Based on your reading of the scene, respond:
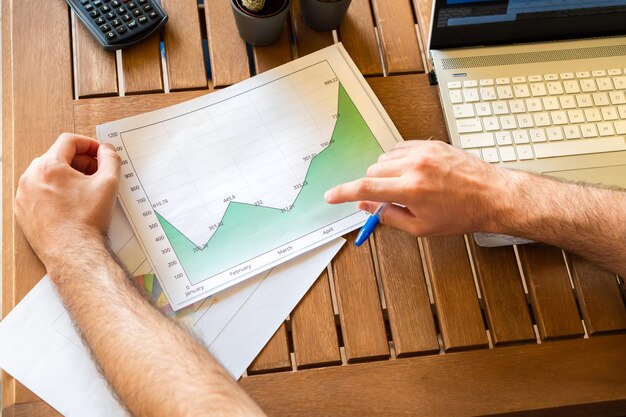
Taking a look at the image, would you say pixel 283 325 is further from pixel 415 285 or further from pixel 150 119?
pixel 150 119

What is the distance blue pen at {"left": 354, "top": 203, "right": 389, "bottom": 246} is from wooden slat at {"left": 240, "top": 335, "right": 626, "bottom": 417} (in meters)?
0.16

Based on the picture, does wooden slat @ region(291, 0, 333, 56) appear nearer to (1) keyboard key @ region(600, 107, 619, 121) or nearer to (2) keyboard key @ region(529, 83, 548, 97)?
(2) keyboard key @ region(529, 83, 548, 97)

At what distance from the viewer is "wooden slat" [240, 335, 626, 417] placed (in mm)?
677

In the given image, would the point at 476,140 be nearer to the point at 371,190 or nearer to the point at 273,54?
the point at 371,190

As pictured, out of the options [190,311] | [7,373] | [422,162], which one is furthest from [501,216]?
[7,373]

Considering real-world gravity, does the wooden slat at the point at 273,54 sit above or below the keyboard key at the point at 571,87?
above

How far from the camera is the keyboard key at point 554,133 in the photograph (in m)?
0.79

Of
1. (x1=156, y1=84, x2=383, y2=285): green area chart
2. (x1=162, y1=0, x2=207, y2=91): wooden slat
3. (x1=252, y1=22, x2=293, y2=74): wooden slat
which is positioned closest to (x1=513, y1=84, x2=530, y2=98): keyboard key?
(x1=156, y1=84, x2=383, y2=285): green area chart

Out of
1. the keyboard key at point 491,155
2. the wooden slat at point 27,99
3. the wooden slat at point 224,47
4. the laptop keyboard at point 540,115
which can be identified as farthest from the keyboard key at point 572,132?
the wooden slat at point 27,99

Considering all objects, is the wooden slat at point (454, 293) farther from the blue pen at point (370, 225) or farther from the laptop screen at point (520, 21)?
the laptop screen at point (520, 21)

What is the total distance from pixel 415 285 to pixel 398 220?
0.29 ft

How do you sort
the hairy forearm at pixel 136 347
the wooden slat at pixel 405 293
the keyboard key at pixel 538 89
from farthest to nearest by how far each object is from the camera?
the keyboard key at pixel 538 89, the wooden slat at pixel 405 293, the hairy forearm at pixel 136 347

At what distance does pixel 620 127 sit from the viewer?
2.63ft

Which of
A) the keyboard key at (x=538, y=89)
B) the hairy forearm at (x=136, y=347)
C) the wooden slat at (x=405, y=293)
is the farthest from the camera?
the keyboard key at (x=538, y=89)
